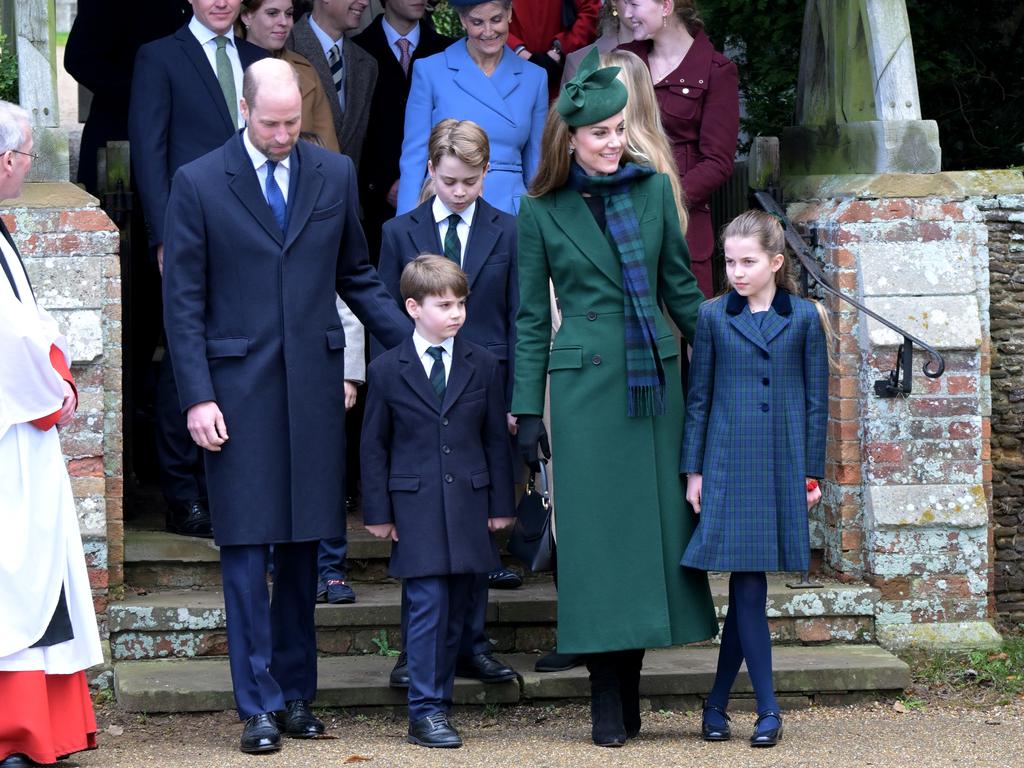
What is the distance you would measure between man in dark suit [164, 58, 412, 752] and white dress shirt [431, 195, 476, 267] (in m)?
0.52

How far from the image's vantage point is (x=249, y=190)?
5.14m

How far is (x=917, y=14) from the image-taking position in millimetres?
8430

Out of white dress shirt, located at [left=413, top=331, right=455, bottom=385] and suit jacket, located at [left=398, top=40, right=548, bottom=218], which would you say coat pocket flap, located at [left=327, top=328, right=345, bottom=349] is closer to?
white dress shirt, located at [left=413, top=331, right=455, bottom=385]

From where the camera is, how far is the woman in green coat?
5043 millimetres

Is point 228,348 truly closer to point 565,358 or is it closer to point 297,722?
point 565,358

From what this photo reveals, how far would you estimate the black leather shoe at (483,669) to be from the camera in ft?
18.6

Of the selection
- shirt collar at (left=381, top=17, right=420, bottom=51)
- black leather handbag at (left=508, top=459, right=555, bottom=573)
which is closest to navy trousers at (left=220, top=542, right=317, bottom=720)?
black leather handbag at (left=508, top=459, right=555, bottom=573)

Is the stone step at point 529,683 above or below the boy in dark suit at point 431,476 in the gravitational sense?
below

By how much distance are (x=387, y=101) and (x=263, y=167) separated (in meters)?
2.19

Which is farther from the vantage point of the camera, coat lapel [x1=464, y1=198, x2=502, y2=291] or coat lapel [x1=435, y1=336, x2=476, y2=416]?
coat lapel [x1=464, y1=198, x2=502, y2=291]

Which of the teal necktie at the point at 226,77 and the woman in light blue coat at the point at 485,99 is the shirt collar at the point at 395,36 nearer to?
the woman in light blue coat at the point at 485,99

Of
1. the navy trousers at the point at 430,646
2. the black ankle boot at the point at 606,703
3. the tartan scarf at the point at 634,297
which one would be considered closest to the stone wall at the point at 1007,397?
the tartan scarf at the point at 634,297

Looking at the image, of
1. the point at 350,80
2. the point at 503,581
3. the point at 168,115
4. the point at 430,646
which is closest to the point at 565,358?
the point at 430,646

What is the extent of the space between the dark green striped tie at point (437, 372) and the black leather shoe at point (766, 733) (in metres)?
1.38
